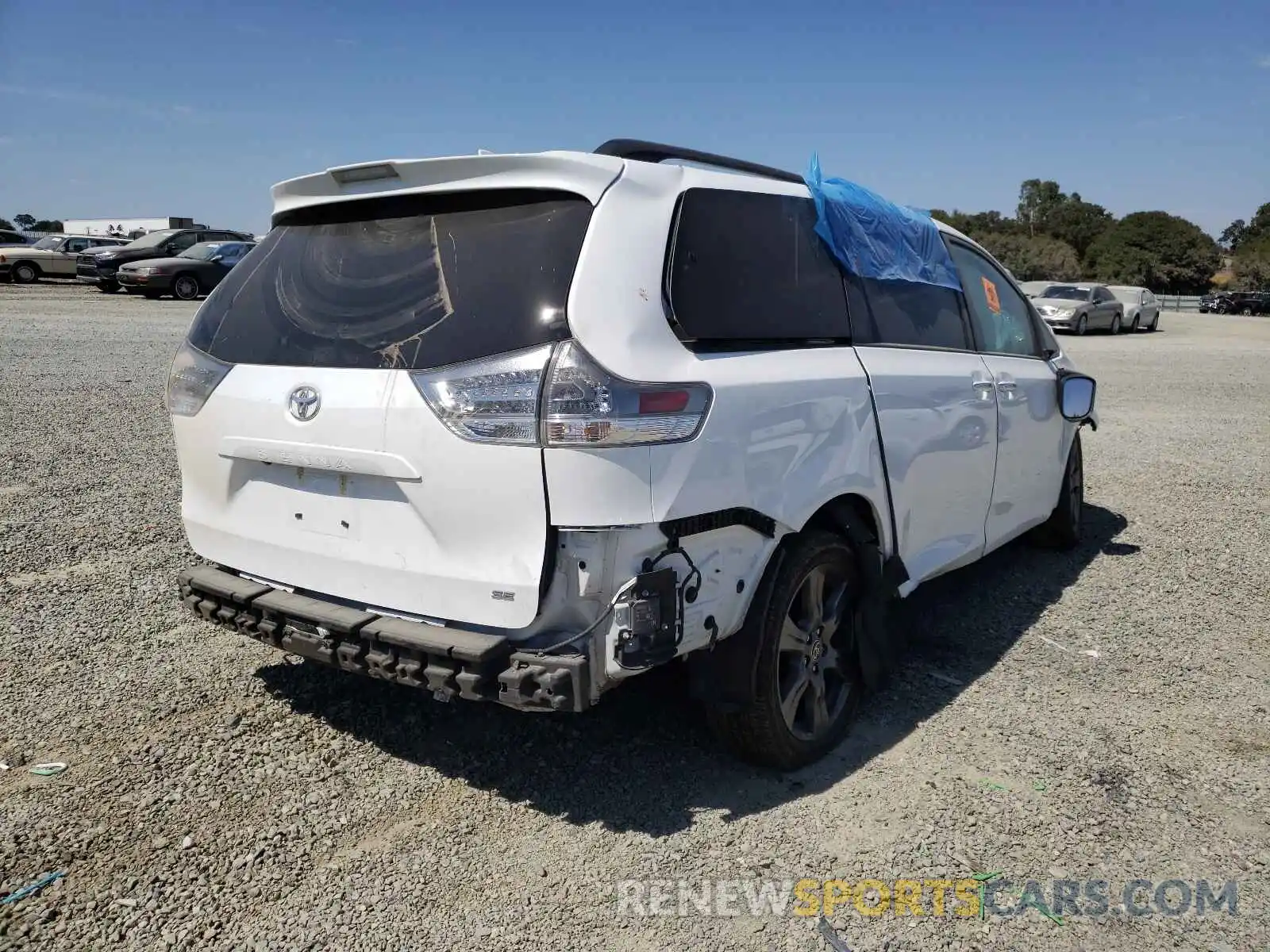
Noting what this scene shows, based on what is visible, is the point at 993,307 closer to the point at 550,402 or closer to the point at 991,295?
the point at 991,295

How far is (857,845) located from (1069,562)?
372 centimetres

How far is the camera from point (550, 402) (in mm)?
2662

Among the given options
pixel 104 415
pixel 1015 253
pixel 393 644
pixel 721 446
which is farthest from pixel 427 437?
pixel 1015 253

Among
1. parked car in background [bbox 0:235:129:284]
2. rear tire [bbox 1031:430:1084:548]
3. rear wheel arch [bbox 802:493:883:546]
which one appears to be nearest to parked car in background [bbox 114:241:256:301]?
parked car in background [bbox 0:235:129:284]

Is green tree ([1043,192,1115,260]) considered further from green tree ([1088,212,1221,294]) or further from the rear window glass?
the rear window glass

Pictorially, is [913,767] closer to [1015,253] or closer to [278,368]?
[278,368]

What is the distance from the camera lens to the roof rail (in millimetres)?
3193

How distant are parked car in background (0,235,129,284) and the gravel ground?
1140 inches

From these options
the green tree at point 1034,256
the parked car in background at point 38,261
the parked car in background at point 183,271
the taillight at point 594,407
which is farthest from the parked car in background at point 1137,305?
the taillight at point 594,407

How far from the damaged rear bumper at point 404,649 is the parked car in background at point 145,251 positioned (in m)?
26.1

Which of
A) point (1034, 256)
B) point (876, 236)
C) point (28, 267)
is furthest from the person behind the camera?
point (1034, 256)

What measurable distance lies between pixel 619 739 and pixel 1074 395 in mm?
3431

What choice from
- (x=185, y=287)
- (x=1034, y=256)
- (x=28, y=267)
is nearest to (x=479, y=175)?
(x=185, y=287)

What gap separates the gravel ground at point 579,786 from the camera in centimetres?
271
